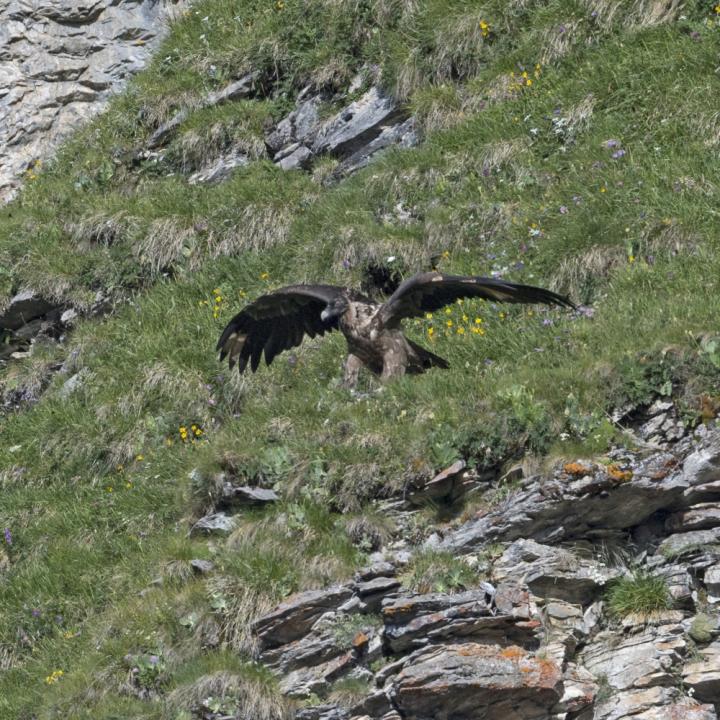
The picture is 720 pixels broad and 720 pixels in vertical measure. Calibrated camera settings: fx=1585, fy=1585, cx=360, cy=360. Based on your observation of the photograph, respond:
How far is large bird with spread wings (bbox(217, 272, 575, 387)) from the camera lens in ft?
37.2

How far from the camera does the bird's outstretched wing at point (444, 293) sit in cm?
1115

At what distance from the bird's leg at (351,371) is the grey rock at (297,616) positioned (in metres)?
2.61

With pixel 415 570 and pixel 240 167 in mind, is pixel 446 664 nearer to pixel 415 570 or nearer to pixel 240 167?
pixel 415 570

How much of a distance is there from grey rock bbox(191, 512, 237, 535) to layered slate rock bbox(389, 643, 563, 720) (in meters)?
2.92

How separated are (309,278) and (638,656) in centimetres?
711

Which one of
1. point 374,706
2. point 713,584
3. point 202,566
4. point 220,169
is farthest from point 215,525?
point 220,169

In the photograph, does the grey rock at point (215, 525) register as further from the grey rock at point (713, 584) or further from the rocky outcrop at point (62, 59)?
the rocky outcrop at point (62, 59)

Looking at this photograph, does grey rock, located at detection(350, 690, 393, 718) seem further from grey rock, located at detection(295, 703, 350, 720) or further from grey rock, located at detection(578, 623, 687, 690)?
grey rock, located at detection(578, 623, 687, 690)

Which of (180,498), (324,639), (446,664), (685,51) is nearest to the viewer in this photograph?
(446,664)

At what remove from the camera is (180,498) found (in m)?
12.7

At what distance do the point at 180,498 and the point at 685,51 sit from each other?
679 cm

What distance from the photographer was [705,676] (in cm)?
881

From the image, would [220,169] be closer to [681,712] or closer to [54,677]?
[54,677]

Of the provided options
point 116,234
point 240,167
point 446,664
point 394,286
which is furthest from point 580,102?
point 446,664
